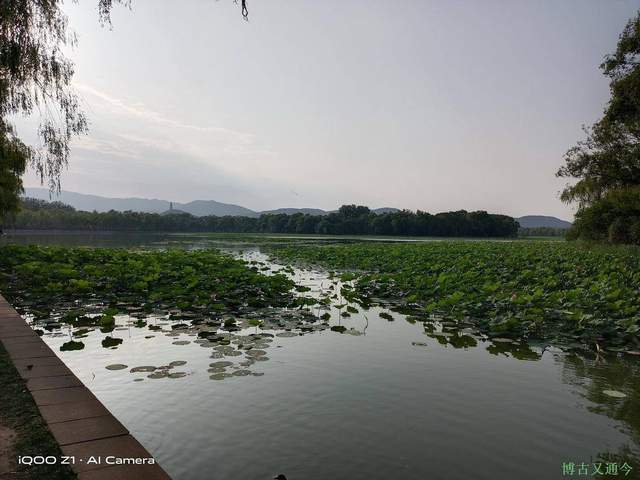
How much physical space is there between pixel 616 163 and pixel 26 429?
88.5ft

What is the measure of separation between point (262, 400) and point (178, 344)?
2219 millimetres

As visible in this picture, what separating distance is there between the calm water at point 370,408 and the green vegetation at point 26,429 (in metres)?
0.70

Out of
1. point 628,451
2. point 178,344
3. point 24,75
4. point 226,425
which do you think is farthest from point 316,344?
point 24,75

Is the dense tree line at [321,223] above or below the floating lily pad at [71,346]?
above

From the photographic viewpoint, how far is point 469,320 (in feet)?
25.1

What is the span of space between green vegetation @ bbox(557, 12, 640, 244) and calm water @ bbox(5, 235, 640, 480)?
17126mm

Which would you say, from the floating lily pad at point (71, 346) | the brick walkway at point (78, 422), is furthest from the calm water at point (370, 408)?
the brick walkway at point (78, 422)

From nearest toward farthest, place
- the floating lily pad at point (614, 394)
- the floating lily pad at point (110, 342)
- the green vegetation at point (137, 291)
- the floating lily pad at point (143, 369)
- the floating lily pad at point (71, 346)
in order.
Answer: the floating lily pad at point (614, 394) < the floating lily pad at point (143, 369) < the floating lily pad at point (71, 346) < the floating lily pad at point (110, 342) < the green vegetation at point (137, 291)

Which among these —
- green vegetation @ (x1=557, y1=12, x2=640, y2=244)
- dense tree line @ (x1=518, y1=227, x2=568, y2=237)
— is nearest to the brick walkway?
green vegetation @ (x1=557, y1=12, x2=640, y2=244)

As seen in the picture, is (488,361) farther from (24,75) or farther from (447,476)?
(24,75)

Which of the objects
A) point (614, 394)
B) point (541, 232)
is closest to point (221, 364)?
point (614, 394)

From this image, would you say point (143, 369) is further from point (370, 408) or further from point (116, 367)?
point (370, 408)

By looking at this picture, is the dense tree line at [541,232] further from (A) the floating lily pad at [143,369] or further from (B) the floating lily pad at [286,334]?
(A) the floating lily pad at [143,369]

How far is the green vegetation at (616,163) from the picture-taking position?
17438mm
